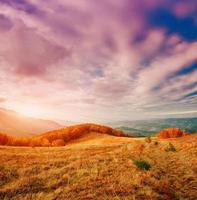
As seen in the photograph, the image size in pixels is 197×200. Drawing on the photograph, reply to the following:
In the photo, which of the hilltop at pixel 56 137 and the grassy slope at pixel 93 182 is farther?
the hilltop at pixel 56 137

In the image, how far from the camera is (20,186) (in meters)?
9.72

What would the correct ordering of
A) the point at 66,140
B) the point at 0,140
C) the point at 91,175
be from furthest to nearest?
the point at 66,140
the point at 0,140
the point at 91,175

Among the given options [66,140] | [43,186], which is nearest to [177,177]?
[43,186]

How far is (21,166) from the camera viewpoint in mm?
13539

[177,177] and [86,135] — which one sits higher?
[86,135]

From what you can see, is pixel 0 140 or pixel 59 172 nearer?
pixel 59 172

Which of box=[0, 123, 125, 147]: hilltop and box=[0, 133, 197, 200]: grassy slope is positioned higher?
box=[0, 123, 125, 147]: hilltop

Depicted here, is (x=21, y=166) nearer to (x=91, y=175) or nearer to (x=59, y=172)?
(x=59, y=172)

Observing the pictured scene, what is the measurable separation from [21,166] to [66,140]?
56.5 meters

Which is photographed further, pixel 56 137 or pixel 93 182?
pixel 56 137

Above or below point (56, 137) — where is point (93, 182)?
below

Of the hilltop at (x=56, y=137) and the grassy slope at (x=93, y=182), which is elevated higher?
the hilltop at (x=56, y=137)

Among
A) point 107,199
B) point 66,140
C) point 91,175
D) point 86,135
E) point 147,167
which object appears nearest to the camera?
point 107,199

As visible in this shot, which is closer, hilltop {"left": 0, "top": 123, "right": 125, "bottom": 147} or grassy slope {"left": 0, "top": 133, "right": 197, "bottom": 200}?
grassy slope {"left": 0, "top": 133, "right": 197, "bottom": 200}
